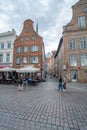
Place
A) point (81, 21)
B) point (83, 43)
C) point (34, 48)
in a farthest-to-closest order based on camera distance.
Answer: point (34, 48), point (81, 21), point (83, 43)

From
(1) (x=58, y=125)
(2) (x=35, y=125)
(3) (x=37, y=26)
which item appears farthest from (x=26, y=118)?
(3) (x=37, y=26)

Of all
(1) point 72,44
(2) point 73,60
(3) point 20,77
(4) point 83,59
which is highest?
(1) point 72,44

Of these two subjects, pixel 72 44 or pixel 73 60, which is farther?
pixel 72 44

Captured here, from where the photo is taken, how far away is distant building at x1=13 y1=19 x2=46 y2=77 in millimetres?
27516

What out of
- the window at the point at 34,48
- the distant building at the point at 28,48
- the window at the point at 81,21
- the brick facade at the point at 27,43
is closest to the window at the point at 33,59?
the distant building at the point at 28,48

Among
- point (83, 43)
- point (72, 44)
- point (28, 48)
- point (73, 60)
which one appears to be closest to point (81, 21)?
point (83, 43)

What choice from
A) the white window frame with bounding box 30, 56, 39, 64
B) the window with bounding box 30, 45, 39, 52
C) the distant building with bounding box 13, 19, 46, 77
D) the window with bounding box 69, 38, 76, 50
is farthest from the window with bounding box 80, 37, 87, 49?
the white window frame with bounding box 30, 56, 39, 64

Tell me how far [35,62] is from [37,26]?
1802 centimetres

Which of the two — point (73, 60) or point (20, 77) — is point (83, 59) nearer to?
point (73, 60)

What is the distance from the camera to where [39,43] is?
27766 millimetres

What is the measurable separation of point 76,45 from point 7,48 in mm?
16990

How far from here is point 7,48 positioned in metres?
30.0

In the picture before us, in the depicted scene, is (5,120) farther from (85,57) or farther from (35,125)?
(85,57)

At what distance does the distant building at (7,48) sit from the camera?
29422 mm
